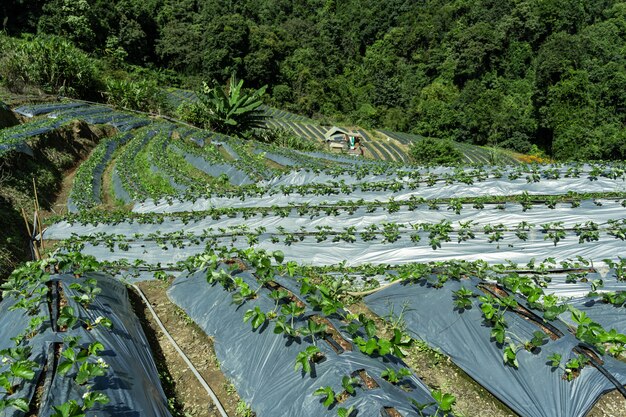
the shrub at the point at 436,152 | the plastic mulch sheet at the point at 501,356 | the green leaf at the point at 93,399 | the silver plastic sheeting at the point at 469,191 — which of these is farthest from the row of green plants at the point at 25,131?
the shrub at the point at 436,152

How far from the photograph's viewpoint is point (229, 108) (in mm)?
22953

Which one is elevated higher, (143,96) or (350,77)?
Answer: (350,77)

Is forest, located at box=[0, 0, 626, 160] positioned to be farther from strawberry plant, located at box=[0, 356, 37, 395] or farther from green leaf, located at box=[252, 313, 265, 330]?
strawberry plant, located at box=[0, 356, 37, 395]

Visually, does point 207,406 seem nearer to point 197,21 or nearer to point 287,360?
point 287,360

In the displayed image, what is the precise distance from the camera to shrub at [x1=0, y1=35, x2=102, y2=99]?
21719 mm

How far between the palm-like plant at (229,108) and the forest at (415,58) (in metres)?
18.2

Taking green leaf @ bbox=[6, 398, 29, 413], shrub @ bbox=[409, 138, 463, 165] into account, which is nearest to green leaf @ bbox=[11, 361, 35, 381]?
green leaf @ bbox=[6, 398, 29, 413]

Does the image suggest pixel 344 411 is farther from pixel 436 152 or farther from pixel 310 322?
pixel 436 152

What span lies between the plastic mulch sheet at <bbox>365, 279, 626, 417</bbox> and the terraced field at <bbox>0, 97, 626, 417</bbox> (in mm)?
16

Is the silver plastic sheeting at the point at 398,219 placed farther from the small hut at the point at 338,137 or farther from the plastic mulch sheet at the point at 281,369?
the small hut at the point at 338,137

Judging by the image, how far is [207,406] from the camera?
14.2 ft

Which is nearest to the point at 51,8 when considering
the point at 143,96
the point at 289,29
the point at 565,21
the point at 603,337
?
the point at 143,96

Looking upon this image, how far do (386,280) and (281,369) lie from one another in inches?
133

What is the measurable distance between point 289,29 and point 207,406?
56.5 m
